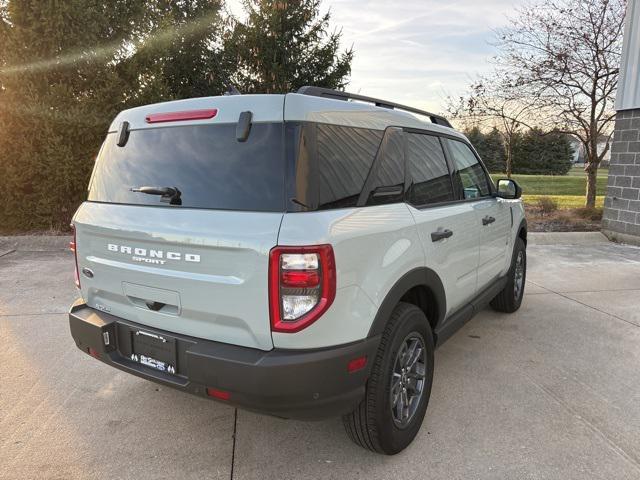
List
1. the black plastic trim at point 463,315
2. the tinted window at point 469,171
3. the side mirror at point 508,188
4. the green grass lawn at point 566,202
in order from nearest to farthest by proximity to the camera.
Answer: the black plastic trim at point 463,315, the tinted window at point 469,171, the side mirror at point 508,188, the green grass lawn at point 566,202

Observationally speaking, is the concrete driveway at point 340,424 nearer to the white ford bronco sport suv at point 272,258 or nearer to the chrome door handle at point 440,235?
the white ford bronco sport suv at point 272,258

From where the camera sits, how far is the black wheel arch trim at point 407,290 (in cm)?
224

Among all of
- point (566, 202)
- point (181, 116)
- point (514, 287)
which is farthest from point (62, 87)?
point (566, 202)

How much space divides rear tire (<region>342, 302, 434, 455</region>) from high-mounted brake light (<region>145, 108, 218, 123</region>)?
1.39 meters

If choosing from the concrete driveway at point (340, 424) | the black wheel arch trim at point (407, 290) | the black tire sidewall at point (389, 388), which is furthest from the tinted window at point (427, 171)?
the concrete driveway at point (340, 424)

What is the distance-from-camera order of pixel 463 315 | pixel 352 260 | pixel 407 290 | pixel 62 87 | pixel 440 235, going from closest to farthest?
pixel 352 260 → pixel 407 290 → pixel 440 235 → pixel 463 315 → pixel 62 87

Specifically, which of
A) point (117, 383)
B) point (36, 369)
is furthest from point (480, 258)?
point (36, 369)

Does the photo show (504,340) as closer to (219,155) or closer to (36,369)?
(219,155)

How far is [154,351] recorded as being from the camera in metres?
2.31

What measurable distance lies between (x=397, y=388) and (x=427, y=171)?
4.55 ft

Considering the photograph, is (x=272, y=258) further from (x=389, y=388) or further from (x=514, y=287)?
(x=514, y=287)

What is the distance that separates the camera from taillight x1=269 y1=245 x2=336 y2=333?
1.92m

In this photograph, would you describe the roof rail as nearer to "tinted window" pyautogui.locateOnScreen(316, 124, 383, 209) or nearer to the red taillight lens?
"tinted window" pyautogui.locateOnScreen(316, 124, 383, 209)

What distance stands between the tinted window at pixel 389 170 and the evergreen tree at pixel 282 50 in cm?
906
